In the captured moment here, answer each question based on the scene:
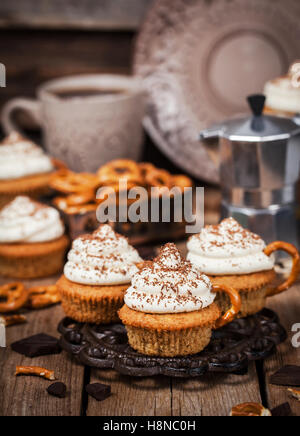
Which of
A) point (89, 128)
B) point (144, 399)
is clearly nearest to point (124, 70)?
point (89, 128)

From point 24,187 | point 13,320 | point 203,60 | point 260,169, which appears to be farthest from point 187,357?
point 203,60

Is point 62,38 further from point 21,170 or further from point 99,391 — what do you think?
point 99,391

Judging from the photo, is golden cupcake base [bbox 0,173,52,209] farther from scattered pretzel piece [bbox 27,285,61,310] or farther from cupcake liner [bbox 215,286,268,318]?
cupcake liner [bbox 215,286,268,318]

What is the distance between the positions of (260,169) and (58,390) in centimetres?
79

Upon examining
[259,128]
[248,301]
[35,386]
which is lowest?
[35,386]

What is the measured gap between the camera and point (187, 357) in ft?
4.24

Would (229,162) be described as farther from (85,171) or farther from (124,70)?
(124,70)

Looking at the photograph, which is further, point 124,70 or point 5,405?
point 124,70

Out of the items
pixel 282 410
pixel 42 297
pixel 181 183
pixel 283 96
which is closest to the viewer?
pixel 282 410

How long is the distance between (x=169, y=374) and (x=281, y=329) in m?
0.31

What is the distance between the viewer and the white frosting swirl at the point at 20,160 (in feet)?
6.81

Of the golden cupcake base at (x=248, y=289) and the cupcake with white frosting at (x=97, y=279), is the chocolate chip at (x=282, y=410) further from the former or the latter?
the cupcake with white frosting at (x=97, y=279)

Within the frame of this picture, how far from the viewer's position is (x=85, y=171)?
2.30m

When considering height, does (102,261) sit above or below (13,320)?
above
